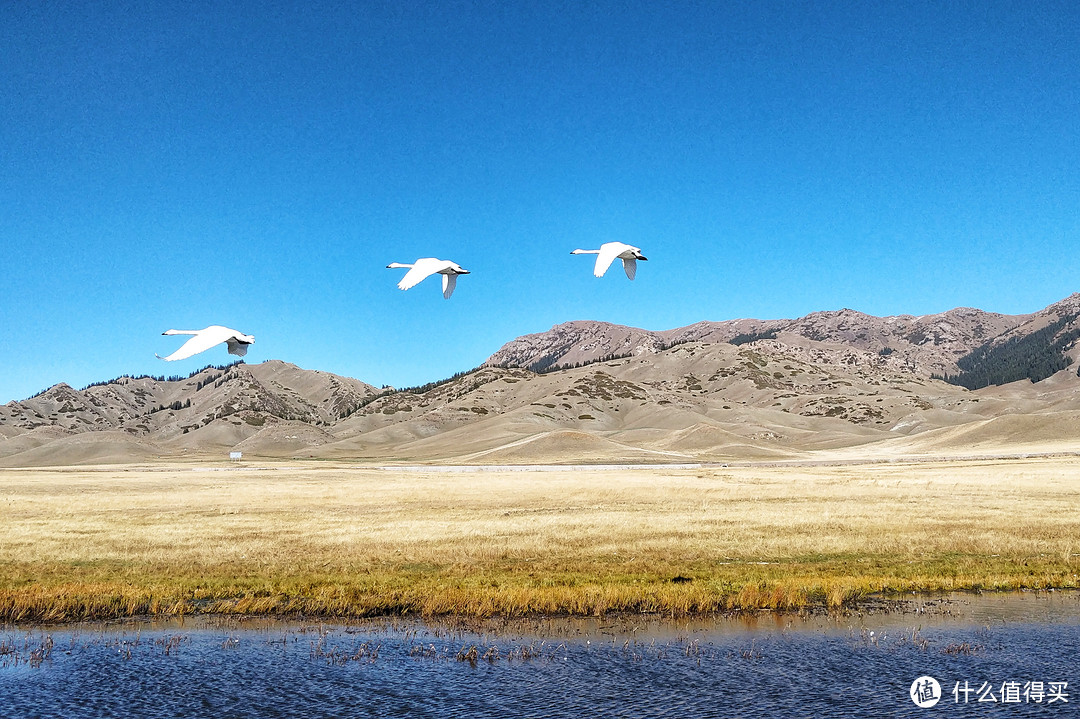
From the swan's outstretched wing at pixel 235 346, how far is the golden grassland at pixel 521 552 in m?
13.8

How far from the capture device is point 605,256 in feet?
Answer: 67.3

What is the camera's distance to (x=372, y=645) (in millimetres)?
25891

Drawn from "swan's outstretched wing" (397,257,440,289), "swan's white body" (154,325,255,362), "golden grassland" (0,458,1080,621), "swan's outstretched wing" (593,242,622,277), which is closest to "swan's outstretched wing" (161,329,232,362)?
"swan's white body" (154,325,255,362)

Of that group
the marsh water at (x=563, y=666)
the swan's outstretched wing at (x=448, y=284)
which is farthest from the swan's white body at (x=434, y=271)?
the marsh water at (x=563, y=666)

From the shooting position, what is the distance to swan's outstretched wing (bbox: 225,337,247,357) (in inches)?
725

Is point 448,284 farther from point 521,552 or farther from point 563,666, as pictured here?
point 521,552

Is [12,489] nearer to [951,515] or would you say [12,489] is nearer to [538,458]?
[951,515]

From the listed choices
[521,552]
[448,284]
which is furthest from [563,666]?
[521,552]

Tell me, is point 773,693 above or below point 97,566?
below

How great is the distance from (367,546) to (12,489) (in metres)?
59.3

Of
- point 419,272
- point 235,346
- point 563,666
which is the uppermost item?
point 419,272

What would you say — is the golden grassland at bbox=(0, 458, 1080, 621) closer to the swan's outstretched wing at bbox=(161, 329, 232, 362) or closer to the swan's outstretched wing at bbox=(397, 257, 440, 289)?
the swan's outstretched wing at bbox=(397, 257, 440, 289)

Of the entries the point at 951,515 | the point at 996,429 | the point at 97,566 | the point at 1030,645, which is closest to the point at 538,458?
the point at 996,429

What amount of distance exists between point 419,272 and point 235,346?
4.41 meters
